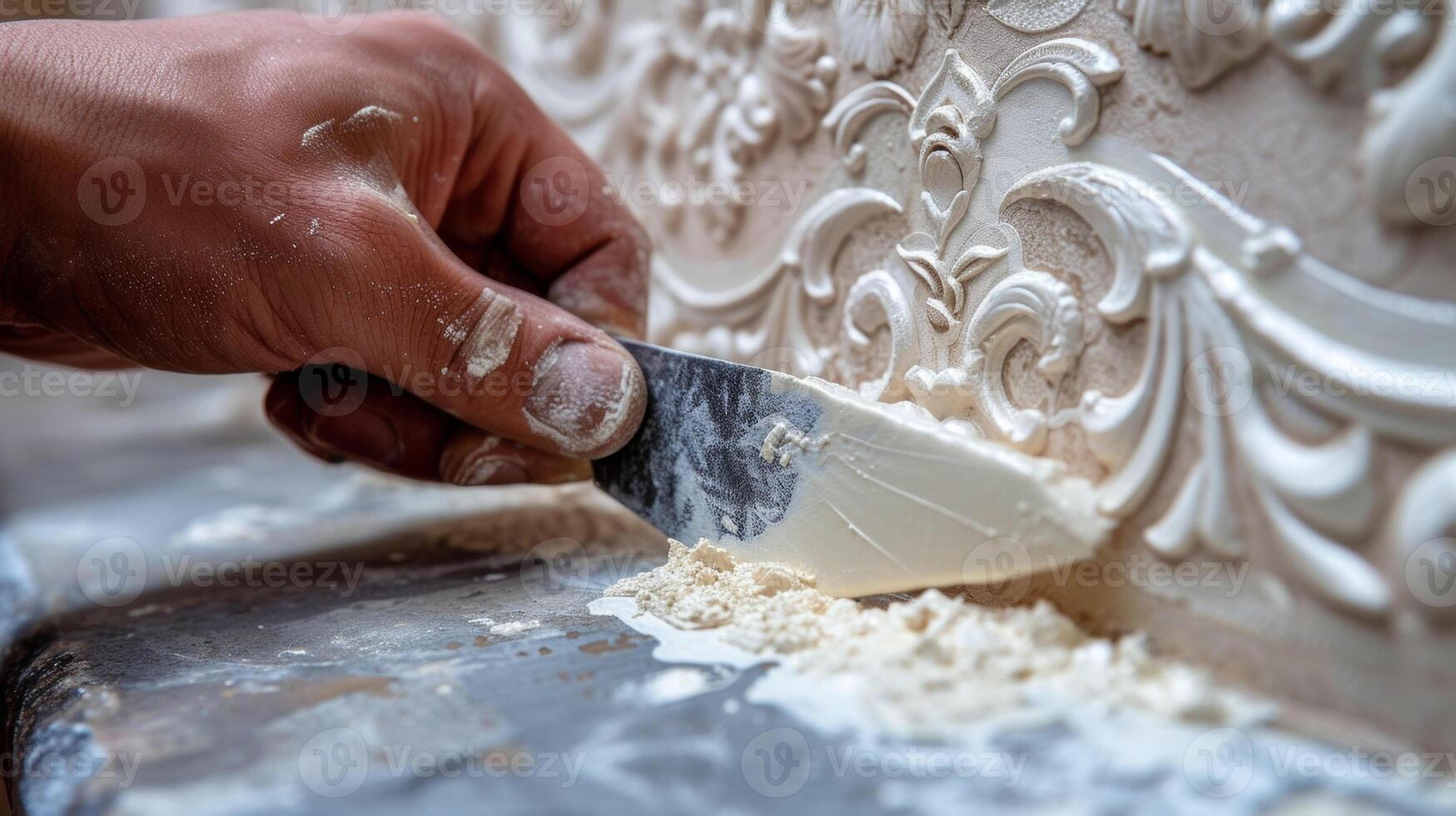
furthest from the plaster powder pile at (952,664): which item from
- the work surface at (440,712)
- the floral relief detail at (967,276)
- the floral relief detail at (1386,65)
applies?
the floral relief detail at (1386,65)

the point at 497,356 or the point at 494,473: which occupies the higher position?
the point at 497,356

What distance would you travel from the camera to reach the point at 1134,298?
0.54 meters

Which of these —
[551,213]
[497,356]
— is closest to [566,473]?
[497,356]

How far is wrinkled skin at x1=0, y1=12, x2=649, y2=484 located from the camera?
0.70 m

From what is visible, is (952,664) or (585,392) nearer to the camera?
(952,664)

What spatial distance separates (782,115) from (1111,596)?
1.87 ft

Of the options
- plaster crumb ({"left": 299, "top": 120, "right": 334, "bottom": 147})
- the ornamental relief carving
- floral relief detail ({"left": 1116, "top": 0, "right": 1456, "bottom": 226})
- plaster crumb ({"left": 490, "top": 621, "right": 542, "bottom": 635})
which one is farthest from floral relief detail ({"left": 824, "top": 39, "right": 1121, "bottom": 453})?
plaster crumb ({"left": 299, "top": 120, "right": 334, "bottom": 147})

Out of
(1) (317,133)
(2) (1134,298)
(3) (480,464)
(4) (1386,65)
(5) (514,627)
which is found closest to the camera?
(4) (1386,65)

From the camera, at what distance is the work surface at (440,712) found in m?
0.42

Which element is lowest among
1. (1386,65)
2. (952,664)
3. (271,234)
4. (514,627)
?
(514,627)

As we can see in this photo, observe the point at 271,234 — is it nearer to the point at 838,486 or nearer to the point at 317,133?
the point at 317,133

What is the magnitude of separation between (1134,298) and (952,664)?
0.77ft

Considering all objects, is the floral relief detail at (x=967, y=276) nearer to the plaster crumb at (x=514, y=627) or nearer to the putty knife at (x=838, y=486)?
the putty knife at (x=838, y=486)

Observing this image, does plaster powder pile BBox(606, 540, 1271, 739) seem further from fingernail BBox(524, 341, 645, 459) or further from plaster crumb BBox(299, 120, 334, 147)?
plaster crumb BBox(299, 120, 334, 147)
